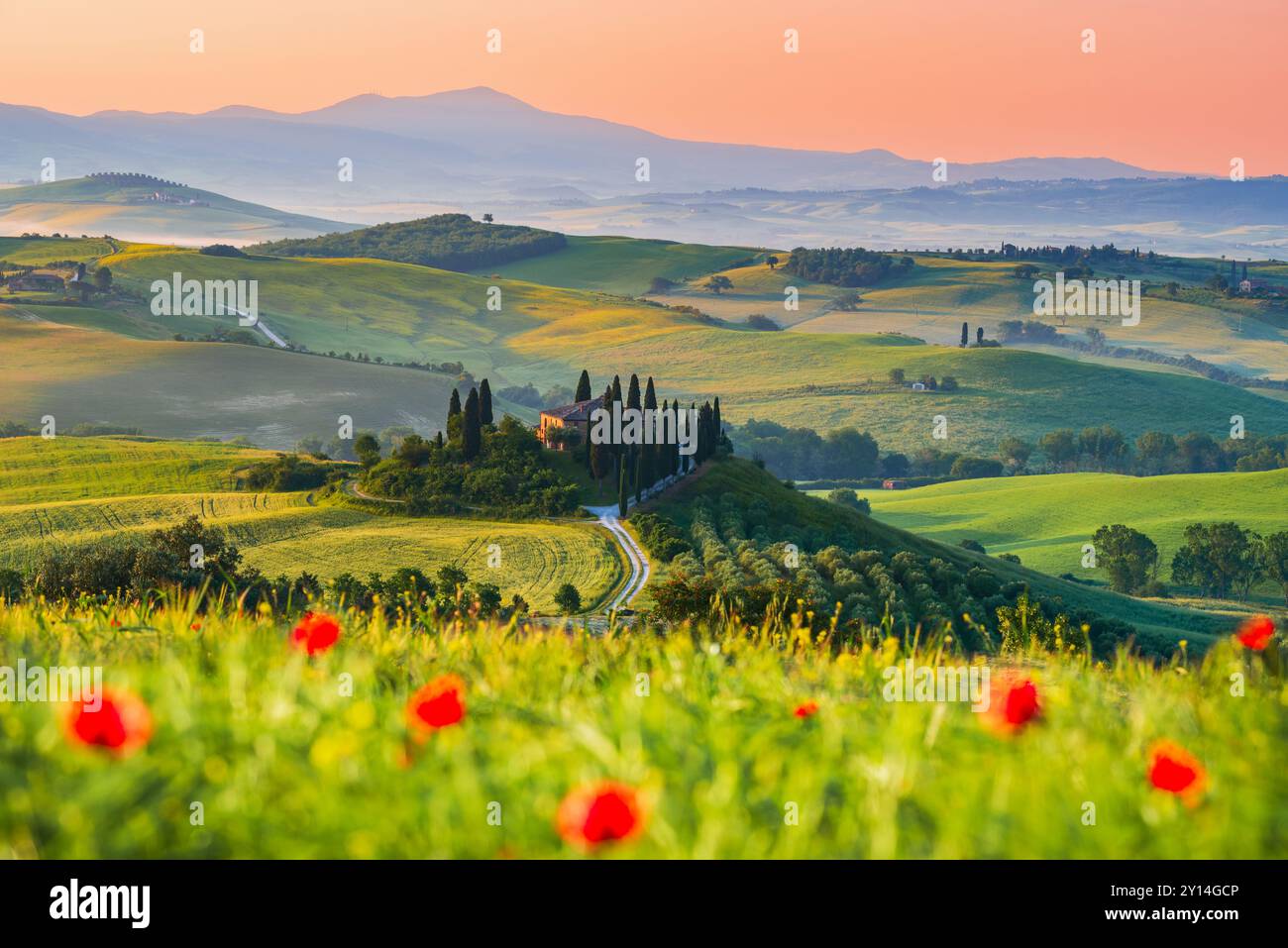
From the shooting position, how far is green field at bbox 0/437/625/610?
227 ft

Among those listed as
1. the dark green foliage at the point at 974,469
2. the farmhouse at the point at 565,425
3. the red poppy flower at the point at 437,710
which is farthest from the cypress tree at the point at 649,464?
the dark green foliage at the point at 974,469

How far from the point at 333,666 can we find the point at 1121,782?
429 cm

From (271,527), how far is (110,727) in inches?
3049

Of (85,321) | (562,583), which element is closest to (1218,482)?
(562,583)

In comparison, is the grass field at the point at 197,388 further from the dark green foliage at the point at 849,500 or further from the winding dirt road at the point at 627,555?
the winding dirt road at the point at 627,555

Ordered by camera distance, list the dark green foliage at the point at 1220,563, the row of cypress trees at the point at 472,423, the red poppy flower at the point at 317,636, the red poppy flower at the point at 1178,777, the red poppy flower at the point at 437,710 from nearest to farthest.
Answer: the red poppy flower at the point at 1178,777
the red poppy flower at the point at 437,710
the red poppy flower at the point at 317,636
the row of cypress trees at the point at 472,423
the dark green foliage at the point at 1220,563

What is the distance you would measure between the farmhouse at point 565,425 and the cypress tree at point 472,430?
4669 mm

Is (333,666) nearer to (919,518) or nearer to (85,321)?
(919,518)

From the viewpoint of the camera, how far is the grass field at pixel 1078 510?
4879 inches

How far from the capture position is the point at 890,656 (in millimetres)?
8805

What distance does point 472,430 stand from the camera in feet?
283

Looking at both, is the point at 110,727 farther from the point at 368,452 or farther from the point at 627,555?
the point at 368,452
